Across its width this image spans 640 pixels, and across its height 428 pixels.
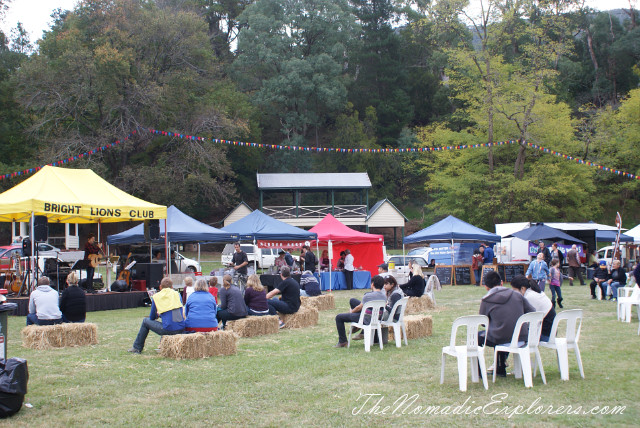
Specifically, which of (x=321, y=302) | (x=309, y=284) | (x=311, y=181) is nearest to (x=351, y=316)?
(x=321, y=302)

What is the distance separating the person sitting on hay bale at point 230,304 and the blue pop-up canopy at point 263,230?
8383mm

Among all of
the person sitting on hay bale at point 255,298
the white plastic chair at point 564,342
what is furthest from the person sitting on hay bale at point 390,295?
the white plastic chair at point 564,342

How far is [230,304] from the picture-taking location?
9727mm

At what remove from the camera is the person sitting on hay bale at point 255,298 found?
10078 millimetres

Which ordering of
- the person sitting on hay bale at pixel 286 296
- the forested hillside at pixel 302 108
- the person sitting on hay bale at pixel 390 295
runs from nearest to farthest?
the person sitting on hay bale at pixel 390 295
the person sitting on hay bale at pixel 286 296
the forested hillside at pixel 302 108

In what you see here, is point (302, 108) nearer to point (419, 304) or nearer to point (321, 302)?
point (321, 302)

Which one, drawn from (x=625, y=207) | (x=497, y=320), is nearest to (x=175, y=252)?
(x=497, y=320)

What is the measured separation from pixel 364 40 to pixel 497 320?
163ft

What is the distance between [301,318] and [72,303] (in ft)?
12.7

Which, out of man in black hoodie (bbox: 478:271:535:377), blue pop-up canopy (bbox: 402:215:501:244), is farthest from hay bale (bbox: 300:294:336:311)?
blue pop-up canopy (bbox: 402:215:501:244)

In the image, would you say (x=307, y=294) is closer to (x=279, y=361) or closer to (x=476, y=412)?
(x=279, y=361)

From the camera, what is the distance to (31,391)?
6.02 metres

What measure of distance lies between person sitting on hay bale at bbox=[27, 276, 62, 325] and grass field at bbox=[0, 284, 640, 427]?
53cm

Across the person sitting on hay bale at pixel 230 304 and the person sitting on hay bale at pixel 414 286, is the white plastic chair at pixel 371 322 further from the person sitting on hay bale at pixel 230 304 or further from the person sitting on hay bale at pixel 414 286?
the person sitting on hay bale at pixel 414 286
